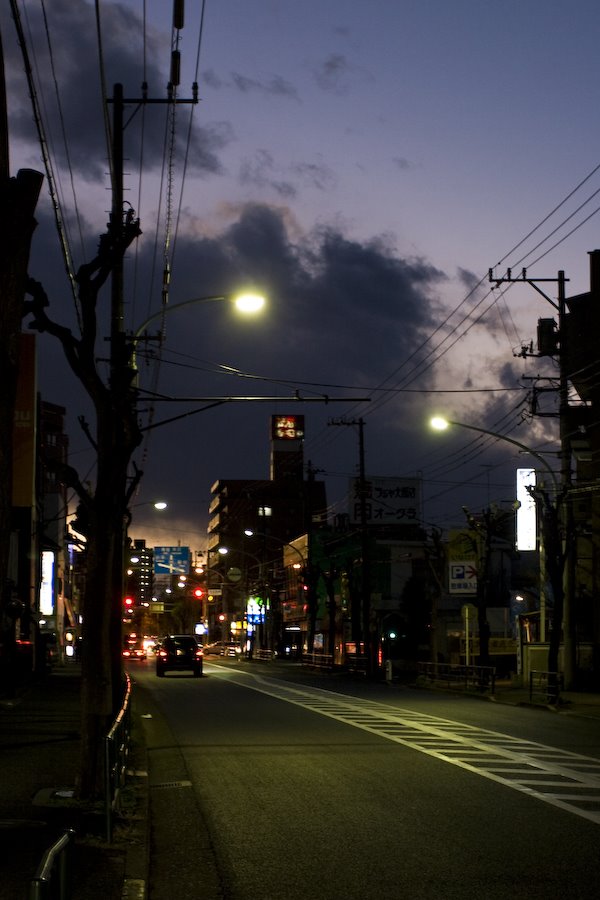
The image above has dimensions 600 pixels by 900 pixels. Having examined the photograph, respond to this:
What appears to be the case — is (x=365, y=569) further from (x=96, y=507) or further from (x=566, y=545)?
(x=96, y=507)

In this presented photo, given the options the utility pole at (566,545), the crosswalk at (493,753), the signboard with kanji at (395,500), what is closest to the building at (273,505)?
the signboard with kanji at (395,500)

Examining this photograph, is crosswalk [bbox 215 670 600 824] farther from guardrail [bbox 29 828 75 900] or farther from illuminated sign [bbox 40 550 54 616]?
illuminated sign [bbox 40 550 54 616]

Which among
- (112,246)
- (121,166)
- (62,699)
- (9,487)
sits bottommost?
(62,699)

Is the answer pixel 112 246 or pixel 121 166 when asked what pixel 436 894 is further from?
pixel 121 166

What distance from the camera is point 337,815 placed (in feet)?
42.5

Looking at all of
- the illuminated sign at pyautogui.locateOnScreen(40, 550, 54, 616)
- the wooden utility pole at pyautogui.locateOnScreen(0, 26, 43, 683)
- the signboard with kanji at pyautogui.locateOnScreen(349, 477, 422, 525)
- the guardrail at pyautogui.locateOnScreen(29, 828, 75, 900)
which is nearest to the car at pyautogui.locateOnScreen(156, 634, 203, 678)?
the illuminated sign at pyautogui.locateOnScreen(40, 550, 54, 616)

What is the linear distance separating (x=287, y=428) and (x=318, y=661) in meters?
84.1

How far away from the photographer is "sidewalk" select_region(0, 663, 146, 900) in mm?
9008

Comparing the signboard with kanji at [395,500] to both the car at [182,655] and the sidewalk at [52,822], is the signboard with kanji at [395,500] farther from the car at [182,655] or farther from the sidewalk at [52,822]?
the sidewalk at [52,822]

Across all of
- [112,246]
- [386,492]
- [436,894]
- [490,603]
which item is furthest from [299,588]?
[436,894]

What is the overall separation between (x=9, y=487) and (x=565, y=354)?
115 feet

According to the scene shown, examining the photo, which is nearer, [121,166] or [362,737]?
[121,166]

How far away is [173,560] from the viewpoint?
3295 inches

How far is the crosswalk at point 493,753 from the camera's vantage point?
1495cm
